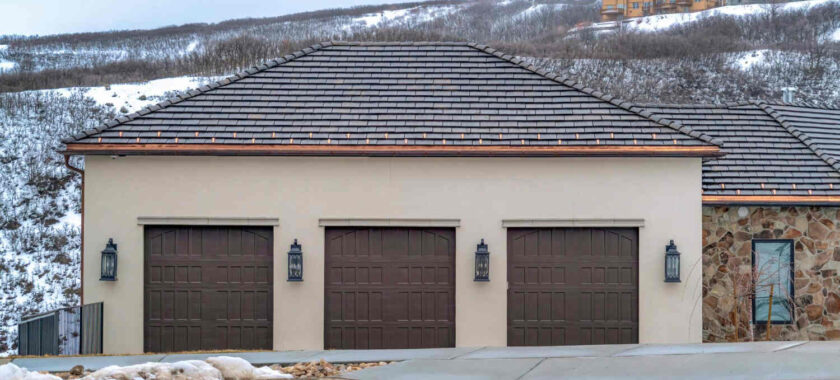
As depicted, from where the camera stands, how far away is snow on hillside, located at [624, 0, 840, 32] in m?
81.9

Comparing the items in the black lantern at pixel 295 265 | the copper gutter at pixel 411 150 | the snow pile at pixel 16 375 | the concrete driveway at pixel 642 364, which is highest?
the copper gutter at pixel 411 150

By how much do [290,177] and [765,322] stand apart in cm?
850

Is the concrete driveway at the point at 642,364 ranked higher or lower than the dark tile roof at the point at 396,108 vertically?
lower

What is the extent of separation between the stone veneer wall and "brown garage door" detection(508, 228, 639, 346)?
1.63 meters

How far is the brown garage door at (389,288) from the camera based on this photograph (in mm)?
14305

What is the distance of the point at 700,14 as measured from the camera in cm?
8469

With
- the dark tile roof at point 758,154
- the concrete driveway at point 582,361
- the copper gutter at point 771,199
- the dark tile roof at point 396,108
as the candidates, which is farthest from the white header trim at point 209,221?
the dark tile roof at point 758,154

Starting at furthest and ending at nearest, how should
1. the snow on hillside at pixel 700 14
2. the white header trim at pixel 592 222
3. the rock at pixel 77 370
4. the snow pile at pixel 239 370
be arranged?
the snow on hillside at pixel 700 14
the white header trim at pixel 592 222
the rock at pixel 77 370
the snow pile at pixel 239 370

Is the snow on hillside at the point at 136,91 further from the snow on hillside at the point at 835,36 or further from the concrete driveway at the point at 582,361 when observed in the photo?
the snow on hillside at the point at 835,36

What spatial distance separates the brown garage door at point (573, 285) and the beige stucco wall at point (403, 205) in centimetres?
23

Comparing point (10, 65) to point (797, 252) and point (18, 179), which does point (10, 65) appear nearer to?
point (18, 179)

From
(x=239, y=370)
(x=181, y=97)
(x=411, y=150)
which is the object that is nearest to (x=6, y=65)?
(x=181, y=97)

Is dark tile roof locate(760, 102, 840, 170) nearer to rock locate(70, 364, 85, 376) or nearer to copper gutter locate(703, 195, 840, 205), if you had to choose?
copper gutter locate(703, 195, 840, 205)

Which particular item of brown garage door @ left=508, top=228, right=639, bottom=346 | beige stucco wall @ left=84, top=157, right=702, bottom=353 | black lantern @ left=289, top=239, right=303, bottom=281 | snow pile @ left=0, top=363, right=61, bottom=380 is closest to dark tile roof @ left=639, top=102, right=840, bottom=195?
beige stucco wall @ left=84, top=157, right=702, bottom=353
